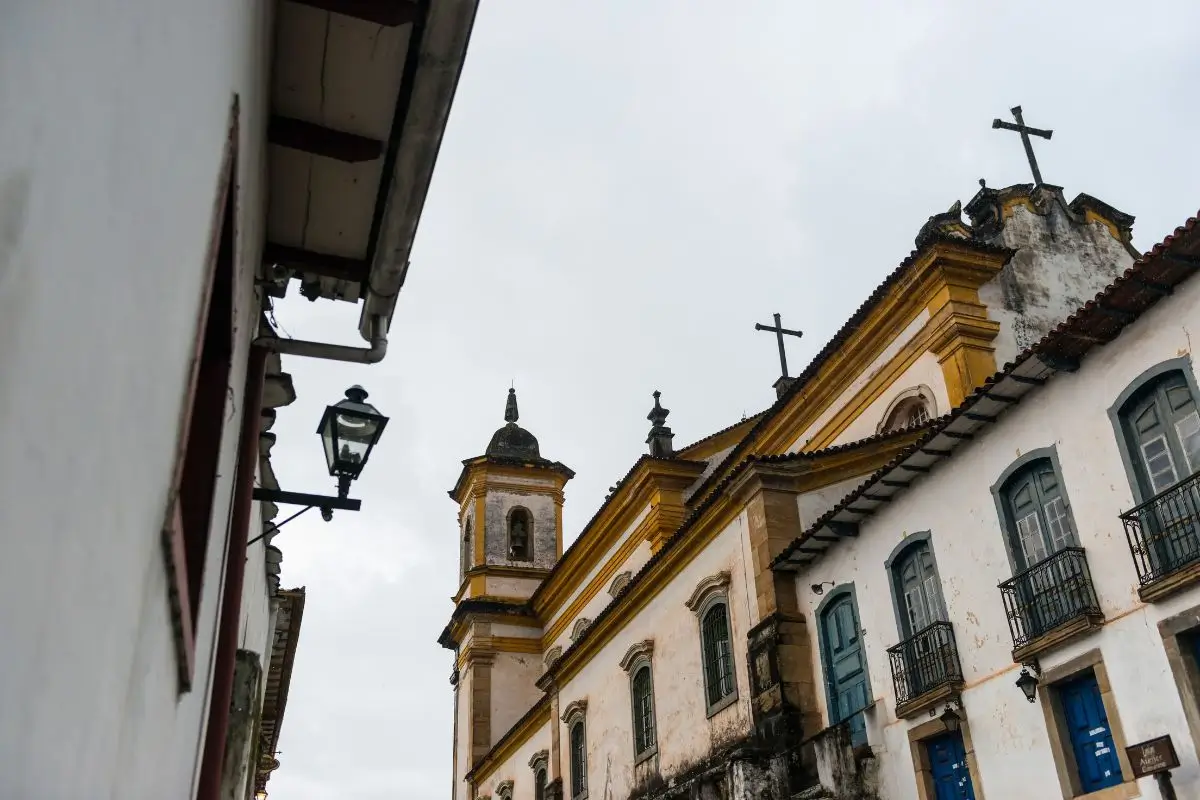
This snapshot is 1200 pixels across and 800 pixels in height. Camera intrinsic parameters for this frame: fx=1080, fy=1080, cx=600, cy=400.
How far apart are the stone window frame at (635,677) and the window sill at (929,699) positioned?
7.14 metres

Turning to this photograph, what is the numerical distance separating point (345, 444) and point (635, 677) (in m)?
14.6

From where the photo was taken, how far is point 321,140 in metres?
4.90

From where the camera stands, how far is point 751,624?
50.8 feet

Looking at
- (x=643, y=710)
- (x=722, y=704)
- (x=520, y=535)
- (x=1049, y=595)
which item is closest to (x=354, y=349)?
(x=1049, y=595)

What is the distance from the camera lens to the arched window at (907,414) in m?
17.6

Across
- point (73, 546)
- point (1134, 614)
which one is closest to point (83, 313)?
point (73, 546)

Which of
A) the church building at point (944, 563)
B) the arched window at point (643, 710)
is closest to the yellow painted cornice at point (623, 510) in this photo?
the church building at point (944, 563)

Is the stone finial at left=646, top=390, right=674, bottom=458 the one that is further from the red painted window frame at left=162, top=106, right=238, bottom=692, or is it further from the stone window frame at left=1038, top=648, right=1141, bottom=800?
the red painted window frame at left=162, top=106, right=238, bottom=692

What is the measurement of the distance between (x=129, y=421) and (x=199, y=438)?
1.61 metres

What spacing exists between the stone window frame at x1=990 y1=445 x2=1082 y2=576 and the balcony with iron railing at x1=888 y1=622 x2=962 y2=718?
1.20 meters

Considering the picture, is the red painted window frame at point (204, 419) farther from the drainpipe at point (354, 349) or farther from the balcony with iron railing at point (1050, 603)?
the balcony with iron railing at point (1050, 603)

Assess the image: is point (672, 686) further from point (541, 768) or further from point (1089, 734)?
point (1089, 734)

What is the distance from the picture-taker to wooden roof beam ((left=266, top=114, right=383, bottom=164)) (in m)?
4.82

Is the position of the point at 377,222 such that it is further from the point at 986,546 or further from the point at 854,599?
the point at 854,599
